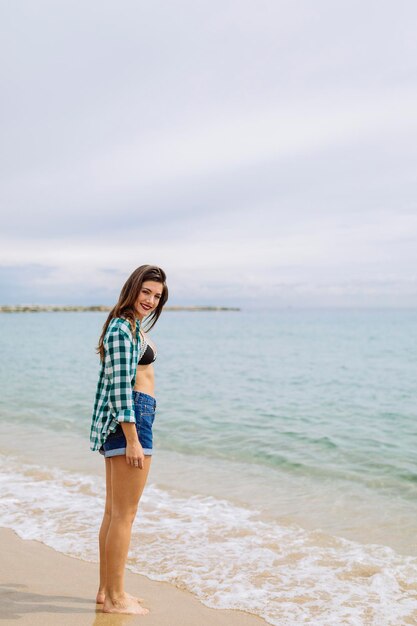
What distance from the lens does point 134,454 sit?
3.84 meters

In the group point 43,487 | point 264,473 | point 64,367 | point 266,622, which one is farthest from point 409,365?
point 266,622

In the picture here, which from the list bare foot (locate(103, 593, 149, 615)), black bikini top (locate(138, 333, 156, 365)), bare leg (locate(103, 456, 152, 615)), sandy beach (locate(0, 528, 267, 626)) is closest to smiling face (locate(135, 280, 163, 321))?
black bikini top (locate(138, 333, 156, 365))

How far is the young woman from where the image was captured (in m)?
3.77

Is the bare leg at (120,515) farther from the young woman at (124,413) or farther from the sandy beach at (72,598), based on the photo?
the sandy beach at (72,598)

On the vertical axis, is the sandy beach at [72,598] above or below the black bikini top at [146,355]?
below

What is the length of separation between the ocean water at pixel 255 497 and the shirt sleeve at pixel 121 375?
77.1 inches

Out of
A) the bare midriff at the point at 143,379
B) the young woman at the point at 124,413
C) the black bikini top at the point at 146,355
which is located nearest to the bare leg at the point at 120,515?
the young woman at the point at 124,413

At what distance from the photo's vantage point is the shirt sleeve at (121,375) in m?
3.75

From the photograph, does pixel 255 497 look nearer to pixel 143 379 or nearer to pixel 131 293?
pixel 143 379

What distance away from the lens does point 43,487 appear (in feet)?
25.6

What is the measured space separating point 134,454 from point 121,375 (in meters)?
0.56

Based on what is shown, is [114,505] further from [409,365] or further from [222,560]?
[409,365]

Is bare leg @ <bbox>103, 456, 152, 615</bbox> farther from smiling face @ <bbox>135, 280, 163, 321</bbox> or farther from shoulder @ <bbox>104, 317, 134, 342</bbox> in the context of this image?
smiling face @ <bbox>135, 280, 163, 321</bbox>

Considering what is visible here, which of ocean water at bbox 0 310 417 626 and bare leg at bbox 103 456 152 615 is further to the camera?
ocean water at bbox 0 310 417 626
